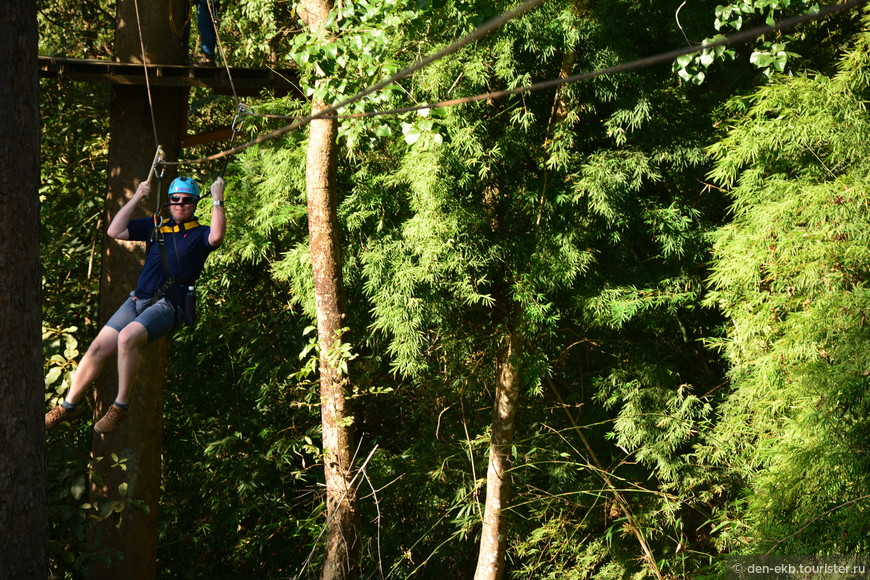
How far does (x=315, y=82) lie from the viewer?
4637 mm

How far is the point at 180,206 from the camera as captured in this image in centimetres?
391

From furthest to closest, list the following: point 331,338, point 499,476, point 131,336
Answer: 1. point 499,476
2. point 331,338
3. point 131,336

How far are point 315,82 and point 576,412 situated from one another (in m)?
3.40

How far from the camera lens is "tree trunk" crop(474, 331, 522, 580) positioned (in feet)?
20.5

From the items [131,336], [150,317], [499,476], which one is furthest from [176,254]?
[499,476]

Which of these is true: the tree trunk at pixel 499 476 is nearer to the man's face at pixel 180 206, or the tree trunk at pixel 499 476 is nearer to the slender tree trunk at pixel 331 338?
the slender tree trunk at pixel 331 338

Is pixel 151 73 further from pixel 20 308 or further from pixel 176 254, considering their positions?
pixel 20 308

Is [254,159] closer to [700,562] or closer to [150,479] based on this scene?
[150,479]

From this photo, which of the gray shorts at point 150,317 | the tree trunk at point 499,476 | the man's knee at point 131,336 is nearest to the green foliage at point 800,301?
the tree trunk at point 499,476

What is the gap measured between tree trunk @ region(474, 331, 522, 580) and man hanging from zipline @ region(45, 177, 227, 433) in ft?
9.16

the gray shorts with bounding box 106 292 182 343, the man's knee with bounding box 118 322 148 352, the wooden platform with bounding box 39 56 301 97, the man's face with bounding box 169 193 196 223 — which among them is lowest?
the man's knee with bounding box 118 322 148 352

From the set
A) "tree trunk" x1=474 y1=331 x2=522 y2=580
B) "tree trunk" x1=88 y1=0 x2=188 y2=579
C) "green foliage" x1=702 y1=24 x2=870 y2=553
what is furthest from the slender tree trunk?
"green foliage" x1=702 y1=24 x2=870 y2=553

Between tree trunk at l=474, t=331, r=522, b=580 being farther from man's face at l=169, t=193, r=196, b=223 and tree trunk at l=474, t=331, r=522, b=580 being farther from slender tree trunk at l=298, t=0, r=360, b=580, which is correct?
man's face at l=169, t=193, r=196, b=223

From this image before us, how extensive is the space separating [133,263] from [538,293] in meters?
2.40
